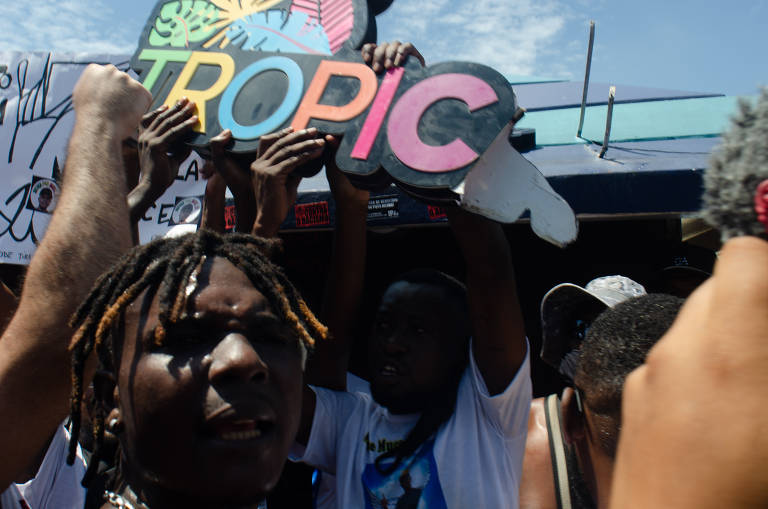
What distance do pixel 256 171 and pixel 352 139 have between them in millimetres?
366

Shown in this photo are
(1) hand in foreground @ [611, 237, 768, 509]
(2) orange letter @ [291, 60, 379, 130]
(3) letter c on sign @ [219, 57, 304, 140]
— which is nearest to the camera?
Answer: (1) hand in foreground @ [611, 237, 768, 509]

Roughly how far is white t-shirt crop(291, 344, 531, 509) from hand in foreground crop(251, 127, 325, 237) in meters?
0.74

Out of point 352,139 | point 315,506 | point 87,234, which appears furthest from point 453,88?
point 315,506

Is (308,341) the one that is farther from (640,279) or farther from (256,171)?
(640,279)

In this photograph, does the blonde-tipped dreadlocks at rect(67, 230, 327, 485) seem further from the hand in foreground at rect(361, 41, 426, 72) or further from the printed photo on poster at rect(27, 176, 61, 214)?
the printed photo on poster at rect(27, 176, 61, 214)

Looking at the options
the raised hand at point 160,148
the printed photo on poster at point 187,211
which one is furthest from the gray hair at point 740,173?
the printed photo on poster at point 187,211

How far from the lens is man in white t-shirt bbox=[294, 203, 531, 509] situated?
1.79 metres

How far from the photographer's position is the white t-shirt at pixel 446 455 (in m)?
1.75

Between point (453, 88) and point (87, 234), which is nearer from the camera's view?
point (87, 234)

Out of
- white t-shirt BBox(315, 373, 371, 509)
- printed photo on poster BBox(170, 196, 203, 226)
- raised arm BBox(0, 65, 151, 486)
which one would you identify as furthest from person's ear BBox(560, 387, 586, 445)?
printed photo on poster BBox(170, 196, 203, 226)

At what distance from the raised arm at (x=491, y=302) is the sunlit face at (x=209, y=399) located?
0.83 metres

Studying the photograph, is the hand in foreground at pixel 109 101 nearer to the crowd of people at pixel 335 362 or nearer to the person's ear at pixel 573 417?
the crowd of people at pixel 335 362

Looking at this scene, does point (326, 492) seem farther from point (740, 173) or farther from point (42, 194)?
point (42, 194)

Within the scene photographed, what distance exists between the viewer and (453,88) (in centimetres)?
175
